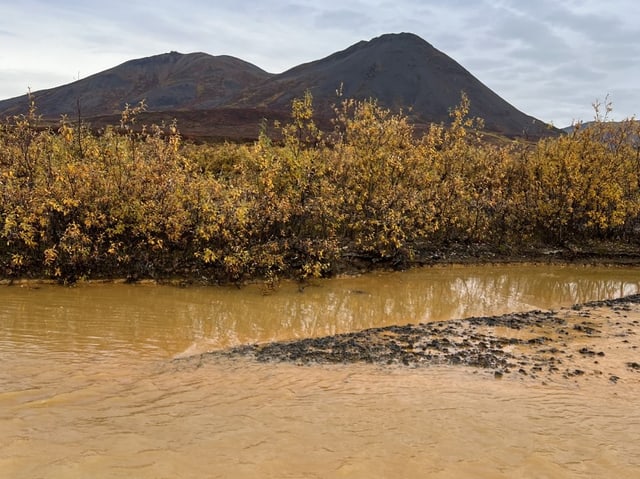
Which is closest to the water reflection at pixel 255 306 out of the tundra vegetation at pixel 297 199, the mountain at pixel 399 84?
the tundra vegetation at pixel 297 199

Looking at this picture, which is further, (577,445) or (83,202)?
(83,202)

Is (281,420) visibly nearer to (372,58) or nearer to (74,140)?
(74,140)

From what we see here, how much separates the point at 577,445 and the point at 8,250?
1271 centimetres

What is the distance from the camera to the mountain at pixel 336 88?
5241 inches

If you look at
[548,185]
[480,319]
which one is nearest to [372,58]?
[548,185]

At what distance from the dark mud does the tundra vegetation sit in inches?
184

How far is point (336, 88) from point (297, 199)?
5061 inches

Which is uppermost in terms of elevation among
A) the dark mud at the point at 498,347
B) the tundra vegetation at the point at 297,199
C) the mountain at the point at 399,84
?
the mountain at the point at 399,84

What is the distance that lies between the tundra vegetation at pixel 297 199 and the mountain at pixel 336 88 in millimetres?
92581

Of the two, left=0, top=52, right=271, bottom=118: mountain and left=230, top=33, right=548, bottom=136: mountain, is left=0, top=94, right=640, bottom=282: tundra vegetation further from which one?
left=0, top=52, right=271, bottom=118: mountain

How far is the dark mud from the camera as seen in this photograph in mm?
7547

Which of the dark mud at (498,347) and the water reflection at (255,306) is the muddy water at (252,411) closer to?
the water reflection at (255,306)

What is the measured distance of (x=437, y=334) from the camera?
9.25 m

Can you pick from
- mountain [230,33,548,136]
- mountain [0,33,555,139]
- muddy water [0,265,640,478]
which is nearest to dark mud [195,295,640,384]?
muddy water [0,265,640,478]
